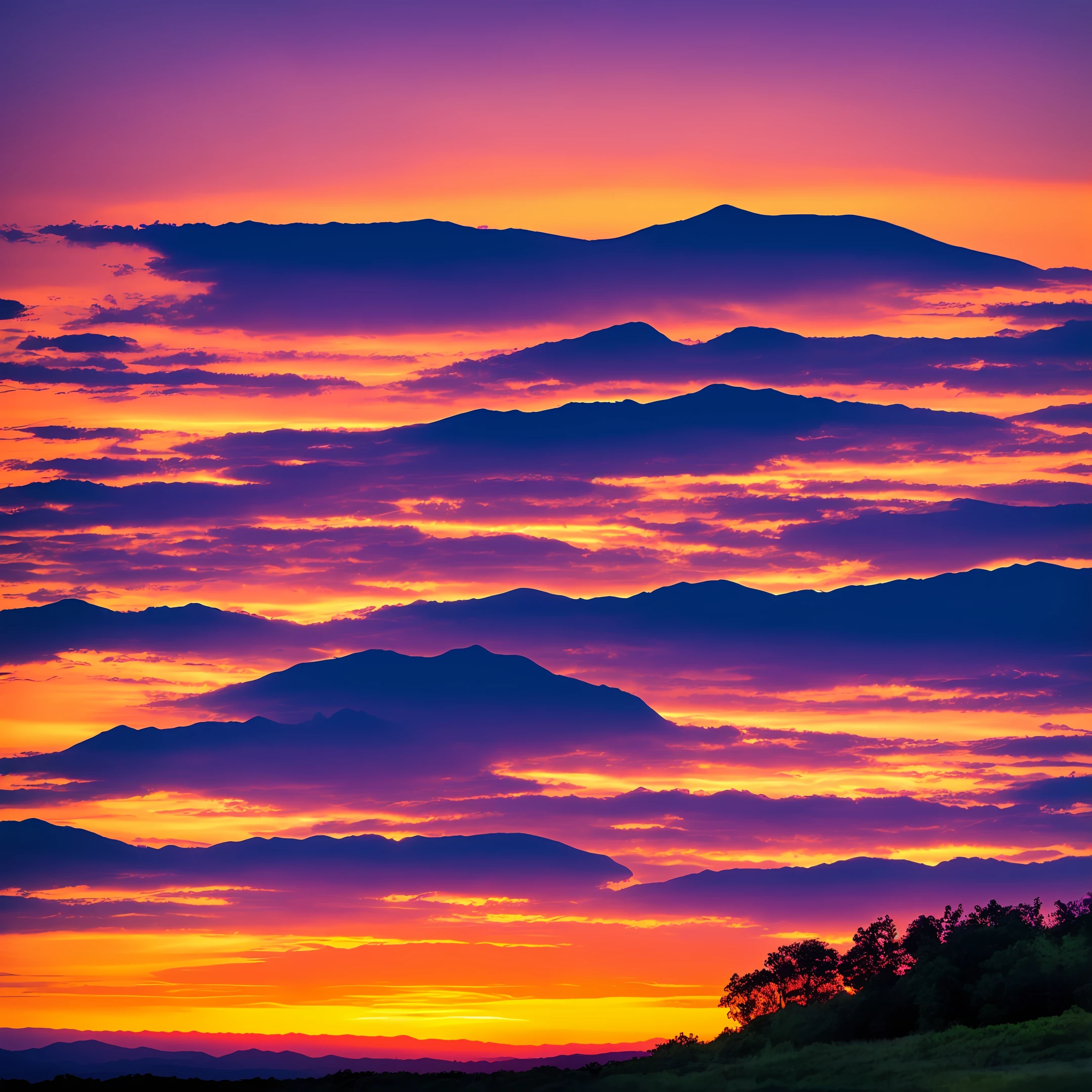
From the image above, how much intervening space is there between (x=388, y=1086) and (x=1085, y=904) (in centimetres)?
5289

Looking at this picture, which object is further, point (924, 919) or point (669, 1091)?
point (924, 919)

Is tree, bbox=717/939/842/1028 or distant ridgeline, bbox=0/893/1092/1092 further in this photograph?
tree, bbox=717/939/842/1028

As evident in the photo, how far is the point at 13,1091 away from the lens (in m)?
113

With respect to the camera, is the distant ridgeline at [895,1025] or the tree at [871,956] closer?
the distant ridgeline at [895,1025]

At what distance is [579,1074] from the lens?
103m

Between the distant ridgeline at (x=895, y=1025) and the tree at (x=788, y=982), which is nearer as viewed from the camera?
the distant ridgeline at (x=895, y=1025)

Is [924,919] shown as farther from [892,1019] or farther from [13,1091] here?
[13,1091]

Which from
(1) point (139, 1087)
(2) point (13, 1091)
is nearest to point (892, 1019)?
(1) point (139, 1087)

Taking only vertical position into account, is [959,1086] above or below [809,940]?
below

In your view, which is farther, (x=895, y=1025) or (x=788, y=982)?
(x=788, y=982)

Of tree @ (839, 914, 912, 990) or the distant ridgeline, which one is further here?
tree @ (839, 914, 912, 990)

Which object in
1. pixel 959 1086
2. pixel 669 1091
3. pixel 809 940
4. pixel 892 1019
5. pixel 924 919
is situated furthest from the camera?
pixel 809 940

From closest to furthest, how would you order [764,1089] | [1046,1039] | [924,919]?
1. [1046,1039]
2. [764,1089]
3. [924,919]

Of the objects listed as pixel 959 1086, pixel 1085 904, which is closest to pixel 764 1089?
pixel 959 1086
